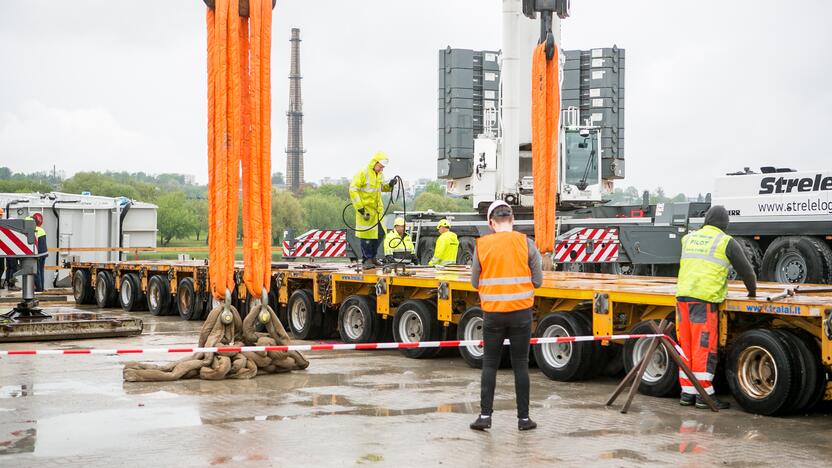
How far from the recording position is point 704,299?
9.13 meters

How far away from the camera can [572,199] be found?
80.8 feet

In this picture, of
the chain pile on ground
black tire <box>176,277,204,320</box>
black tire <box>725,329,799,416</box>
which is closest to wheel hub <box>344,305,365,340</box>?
the chain pile on ground

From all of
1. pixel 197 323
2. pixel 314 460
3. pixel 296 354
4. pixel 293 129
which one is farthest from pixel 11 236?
pixel 293 129

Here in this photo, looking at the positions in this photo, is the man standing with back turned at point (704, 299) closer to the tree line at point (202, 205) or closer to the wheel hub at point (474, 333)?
the wheel hub at point (474, 333)

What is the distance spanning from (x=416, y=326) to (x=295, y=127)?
3156 inches

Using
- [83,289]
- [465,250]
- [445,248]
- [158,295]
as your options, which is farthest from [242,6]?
[465,250]

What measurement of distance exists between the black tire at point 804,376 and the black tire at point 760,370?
0.04m

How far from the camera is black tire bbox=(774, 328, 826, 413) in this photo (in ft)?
28.0

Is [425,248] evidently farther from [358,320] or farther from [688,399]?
[688,399]

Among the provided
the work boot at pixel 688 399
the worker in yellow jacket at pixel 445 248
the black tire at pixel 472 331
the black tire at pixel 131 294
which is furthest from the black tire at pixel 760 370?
the black tire at pixel 131 294

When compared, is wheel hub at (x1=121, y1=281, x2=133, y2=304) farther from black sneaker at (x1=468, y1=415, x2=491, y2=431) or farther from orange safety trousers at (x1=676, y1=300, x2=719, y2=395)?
black sneaker at (x1=468, y1=415, x2=491, y2=431)

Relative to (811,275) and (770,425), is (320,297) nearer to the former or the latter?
(770,425)

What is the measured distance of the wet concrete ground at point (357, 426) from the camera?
279 inches

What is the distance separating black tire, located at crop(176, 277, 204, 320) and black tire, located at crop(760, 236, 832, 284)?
1027 centimetres
